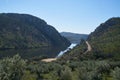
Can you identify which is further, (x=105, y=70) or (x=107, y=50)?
(x=107, y=50)

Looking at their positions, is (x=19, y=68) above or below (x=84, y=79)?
above

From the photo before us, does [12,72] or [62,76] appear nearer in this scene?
[12,72]

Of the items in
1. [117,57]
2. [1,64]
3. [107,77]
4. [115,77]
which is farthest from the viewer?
[117,57]

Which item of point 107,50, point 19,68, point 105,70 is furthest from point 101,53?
point 19,68

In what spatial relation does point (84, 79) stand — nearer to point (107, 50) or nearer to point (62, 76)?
point (62, 76)

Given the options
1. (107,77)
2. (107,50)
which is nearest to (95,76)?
(107,77)

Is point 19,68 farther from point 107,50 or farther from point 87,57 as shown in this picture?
point 107,50

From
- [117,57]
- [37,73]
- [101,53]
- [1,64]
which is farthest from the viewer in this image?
[101,53]

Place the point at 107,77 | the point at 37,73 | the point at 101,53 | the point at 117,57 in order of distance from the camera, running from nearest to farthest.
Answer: the point at 107,77 < the point at 37,73 < the point at 117,57 < the point at 101,53

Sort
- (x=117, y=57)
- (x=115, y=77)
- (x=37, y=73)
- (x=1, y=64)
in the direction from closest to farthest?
(x=115, y=77), (x=1, y=64), (x=37, y=73), (x=117, y=57)
